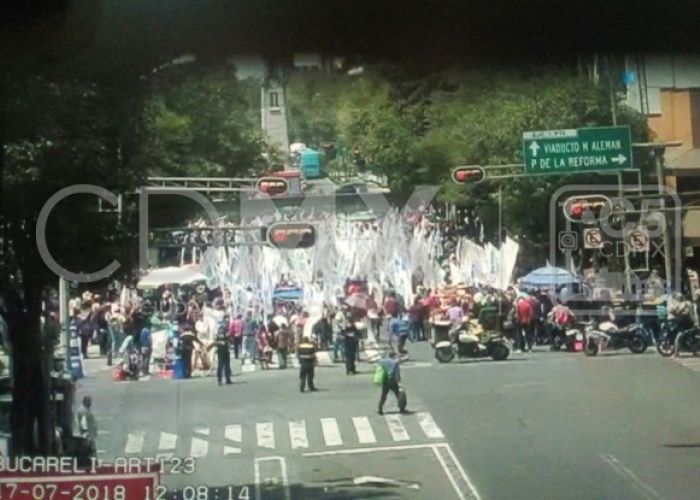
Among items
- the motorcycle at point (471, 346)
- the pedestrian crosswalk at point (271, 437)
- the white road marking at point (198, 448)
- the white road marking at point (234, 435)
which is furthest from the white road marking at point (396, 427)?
the white road marking at point (198, 448)

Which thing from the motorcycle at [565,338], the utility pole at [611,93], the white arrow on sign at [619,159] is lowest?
the motorcycle at [565,338]

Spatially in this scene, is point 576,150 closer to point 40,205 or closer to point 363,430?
point 363,430

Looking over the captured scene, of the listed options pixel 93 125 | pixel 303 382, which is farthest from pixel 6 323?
pixel 303 382

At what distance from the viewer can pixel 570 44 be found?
3795 mm

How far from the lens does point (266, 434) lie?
3.34m

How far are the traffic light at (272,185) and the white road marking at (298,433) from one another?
71cm

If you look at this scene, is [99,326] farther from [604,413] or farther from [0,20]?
[604,413]

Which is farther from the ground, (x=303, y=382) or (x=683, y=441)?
(x=303, y=382)

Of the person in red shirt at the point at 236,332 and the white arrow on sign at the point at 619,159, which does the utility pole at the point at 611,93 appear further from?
the person in red shirt at the point at 236,332

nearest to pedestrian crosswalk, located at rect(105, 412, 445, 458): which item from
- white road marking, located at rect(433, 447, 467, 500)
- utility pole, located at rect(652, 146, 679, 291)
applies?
white road marking, located at rect(433, 447, 467, 500)

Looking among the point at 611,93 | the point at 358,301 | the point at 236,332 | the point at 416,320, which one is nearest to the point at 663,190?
the point at 611,93

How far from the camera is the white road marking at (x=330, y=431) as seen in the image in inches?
130

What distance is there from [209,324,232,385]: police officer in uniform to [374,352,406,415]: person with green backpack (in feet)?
1.47

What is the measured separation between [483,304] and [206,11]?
1315mm
